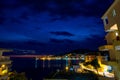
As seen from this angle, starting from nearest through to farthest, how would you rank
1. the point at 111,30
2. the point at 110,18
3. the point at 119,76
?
1. the point at 119,76
2. the point at 110,18
3. the point at 111,30

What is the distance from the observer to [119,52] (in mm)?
19531

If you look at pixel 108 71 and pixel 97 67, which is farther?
pixel 97 67

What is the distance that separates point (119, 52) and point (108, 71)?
416 inches

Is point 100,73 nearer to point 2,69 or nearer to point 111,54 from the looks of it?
point 111,54

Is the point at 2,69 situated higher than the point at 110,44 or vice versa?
the point at 110,44

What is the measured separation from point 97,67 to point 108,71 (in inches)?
269

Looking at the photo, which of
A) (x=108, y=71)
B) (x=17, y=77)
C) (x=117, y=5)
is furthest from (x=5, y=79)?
(x=117, y=5)

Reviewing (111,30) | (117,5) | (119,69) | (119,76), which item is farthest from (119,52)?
(111,30)

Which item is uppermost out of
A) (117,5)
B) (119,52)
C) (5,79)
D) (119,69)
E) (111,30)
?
(117,5)

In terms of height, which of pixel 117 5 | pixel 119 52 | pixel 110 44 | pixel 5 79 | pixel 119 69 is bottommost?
pixel 5 79

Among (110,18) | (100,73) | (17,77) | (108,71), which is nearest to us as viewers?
(110,18)

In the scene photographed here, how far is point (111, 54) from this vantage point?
2698 centimetres

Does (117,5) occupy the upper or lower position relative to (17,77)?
upper

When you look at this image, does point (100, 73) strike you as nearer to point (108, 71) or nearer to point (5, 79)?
point (108, 71)
